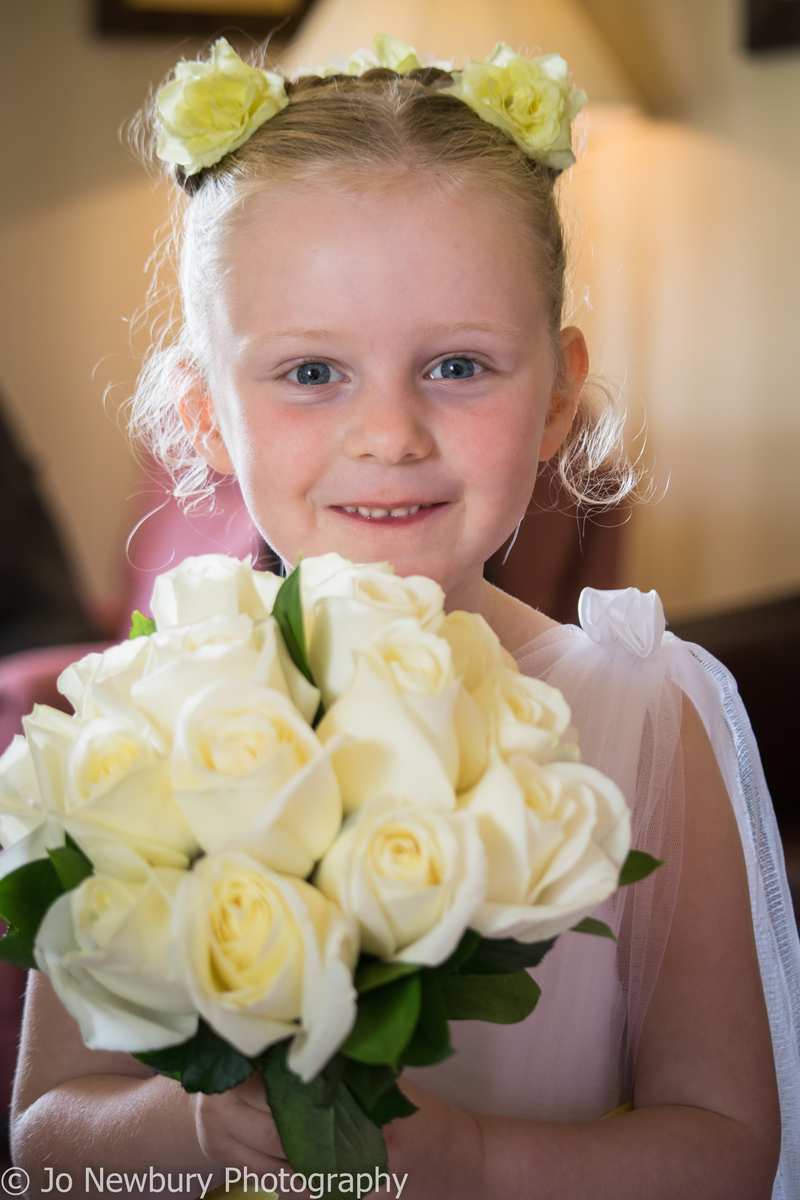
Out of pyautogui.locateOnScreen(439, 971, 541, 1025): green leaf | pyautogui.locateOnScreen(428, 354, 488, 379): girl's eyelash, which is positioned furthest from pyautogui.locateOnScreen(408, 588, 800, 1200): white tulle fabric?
pyautogui.locateOnScreen(439, 971, 541, 1025): green leaf

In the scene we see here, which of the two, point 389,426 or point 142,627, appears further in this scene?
point 389,426

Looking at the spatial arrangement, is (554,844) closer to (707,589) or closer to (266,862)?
(266,862)

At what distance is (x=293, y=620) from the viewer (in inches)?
20.9

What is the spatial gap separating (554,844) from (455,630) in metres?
0.13

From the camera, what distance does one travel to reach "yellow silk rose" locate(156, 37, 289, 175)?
863mm

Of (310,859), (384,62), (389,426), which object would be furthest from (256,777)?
(384,62)

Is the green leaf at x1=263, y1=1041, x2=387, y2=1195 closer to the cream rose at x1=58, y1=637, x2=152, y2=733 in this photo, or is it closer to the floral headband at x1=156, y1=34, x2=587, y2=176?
the cream rose at x1=58, y1=637, x2=152, y2=733

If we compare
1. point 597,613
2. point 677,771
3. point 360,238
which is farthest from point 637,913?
point 360,238

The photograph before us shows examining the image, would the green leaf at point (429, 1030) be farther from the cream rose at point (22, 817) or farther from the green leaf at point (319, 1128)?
the cream rose at point (22, 817)

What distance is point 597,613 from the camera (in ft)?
3.20

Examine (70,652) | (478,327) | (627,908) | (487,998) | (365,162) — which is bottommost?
(70,652)

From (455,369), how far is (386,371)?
0.06m

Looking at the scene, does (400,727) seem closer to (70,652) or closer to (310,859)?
(310,859)

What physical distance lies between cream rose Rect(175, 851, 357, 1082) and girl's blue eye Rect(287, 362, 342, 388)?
1.52 ft
